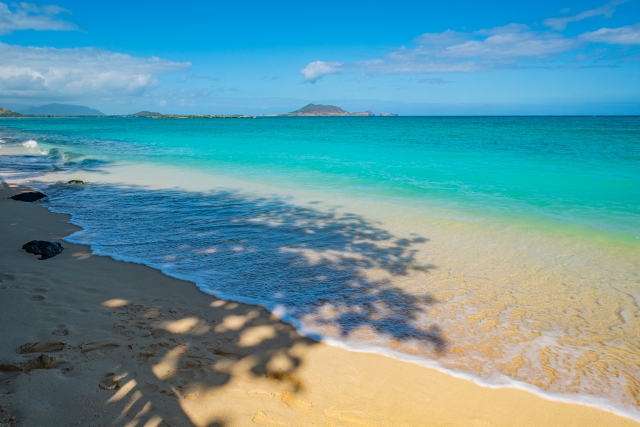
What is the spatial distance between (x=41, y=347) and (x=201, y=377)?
1321mm

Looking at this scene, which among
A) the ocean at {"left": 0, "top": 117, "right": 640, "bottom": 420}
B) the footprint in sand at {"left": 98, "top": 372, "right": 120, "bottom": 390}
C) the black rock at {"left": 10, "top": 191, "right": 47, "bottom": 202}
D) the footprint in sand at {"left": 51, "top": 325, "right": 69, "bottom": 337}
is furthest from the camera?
the black rock at {"left": 10, "top": 191, "right": 47, "bottom": 202}

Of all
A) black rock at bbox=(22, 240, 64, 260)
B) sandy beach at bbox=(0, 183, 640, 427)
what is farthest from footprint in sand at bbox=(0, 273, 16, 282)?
black rock at bbox=(22, 240, 64, 260)

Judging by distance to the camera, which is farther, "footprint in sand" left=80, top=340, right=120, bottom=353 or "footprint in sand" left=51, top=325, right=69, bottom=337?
"footprint in sand" left=51, top=325, right=69, bottom=337

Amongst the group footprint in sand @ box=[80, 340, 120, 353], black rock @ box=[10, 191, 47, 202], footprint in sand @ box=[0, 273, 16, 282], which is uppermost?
black rock @ box=[10, 191, 47, 202]

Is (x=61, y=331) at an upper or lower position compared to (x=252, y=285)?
upper

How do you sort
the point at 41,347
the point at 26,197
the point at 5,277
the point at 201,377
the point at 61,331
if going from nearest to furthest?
1. the point at 201,377
2. the point at 41,347
3. the point at 61,331
4. the point at 5,277
5. the point at 26,197

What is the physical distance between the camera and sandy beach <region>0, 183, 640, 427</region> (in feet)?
8.74

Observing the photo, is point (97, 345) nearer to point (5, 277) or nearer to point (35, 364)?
point (35, 364)

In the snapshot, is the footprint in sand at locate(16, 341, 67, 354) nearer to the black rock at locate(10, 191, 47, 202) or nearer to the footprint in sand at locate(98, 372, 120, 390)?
the footprint in sand at locate(98, 372, 120, 390)

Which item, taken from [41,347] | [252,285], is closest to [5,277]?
[41,347]

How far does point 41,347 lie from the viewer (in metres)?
3.16

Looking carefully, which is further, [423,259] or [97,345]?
[423,259]

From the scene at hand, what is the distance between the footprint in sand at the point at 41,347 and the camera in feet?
10.2

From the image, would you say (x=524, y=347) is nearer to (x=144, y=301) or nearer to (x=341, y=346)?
(x=341, y=346)
